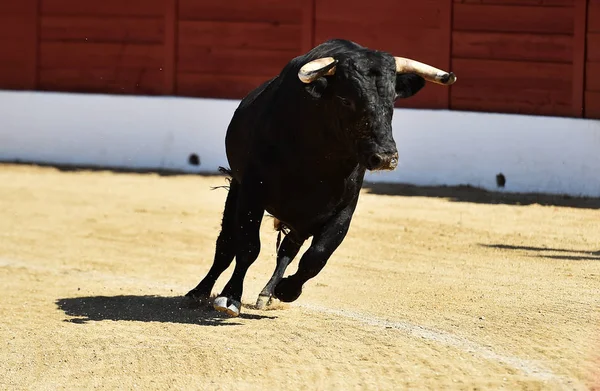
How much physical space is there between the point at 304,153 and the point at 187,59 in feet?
27.9

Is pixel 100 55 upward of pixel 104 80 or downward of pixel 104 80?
upward

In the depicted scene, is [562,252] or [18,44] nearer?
[562,252]

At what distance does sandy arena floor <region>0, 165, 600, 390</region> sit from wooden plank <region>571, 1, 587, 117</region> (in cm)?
150

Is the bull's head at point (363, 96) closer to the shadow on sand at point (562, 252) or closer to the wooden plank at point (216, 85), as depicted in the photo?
the shadow on sand at point (562, 252)

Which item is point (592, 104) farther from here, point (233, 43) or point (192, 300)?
point (192, 300)

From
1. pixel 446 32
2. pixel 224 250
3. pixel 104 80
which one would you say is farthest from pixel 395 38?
pixel 224 250

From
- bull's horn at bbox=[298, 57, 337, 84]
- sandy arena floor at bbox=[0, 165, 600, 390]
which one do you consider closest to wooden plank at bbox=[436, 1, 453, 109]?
sandy arena floor at bbox=[0, 165, 600, 390]

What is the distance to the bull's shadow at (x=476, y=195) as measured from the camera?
1152 cm

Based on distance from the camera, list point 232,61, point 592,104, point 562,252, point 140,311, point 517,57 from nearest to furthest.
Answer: point 140,311
point 562,252
point 592,104
point 517,57
point 232,61

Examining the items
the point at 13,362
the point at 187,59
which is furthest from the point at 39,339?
the point at 187,59

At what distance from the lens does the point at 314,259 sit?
20.9 ft

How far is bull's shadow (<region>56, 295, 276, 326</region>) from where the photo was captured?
21.7 feet

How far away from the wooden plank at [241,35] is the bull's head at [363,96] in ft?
25.8

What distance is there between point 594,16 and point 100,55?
20.5 ft
